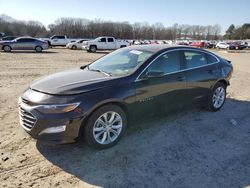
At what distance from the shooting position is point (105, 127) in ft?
14.2

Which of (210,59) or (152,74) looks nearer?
(152,74)

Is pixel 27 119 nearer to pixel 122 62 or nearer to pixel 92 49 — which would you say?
pixel 122 62

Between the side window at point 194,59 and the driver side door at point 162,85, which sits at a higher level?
the side window at point 194,59

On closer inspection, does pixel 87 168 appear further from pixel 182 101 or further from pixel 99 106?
pixel 182 101

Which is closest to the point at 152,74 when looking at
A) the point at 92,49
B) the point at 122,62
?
the point at 122,62

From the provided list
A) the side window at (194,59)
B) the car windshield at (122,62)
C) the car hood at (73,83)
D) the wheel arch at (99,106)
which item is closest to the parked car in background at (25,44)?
the car windshield at (122,62)

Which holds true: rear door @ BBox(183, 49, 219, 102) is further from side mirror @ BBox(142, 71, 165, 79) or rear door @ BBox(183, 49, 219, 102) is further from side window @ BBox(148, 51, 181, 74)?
side mirror @ BBox(142, 71, 165, 79)

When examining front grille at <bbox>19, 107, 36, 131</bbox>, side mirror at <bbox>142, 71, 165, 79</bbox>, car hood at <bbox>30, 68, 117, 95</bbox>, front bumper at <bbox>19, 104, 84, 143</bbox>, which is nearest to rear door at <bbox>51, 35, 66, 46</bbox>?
car hood at <bbox>30, 68, 117, 95</bbox>

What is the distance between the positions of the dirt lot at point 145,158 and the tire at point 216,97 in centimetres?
69

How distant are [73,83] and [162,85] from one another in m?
1.70

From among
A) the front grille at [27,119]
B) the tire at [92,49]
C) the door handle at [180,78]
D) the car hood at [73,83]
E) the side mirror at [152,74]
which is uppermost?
the side mirror at [152,74]

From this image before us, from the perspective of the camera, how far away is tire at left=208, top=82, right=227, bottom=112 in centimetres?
636

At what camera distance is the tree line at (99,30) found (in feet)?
307

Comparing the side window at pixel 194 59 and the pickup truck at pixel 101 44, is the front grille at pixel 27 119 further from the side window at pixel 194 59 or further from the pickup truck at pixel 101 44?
the pickup truck at pixel 101 44
